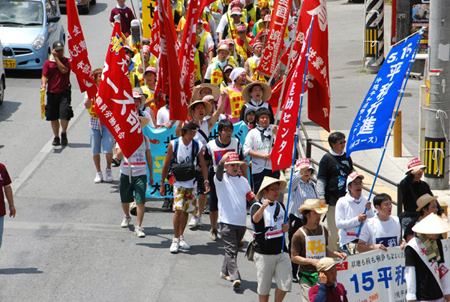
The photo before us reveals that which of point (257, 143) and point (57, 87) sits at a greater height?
point (57, 87)

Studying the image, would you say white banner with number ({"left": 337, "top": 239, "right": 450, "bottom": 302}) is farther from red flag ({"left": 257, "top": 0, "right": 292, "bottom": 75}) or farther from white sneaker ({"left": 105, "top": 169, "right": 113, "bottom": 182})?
white sneaker ({"left": 105, "top": 169, "right": 113, "bottom": 182})

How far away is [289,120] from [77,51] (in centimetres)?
491

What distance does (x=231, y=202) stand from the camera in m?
9.27

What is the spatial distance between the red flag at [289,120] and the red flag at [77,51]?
465 centimetres

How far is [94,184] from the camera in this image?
13.0 m

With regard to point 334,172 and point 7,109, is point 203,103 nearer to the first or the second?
point 334,172

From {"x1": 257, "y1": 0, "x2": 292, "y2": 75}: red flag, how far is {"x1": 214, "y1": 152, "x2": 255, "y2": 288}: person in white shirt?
155 inches

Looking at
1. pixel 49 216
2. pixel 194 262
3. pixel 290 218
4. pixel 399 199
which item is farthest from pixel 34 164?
pixel 399 199

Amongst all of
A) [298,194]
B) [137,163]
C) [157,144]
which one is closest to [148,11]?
[157,144]

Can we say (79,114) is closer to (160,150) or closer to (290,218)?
(160,150)

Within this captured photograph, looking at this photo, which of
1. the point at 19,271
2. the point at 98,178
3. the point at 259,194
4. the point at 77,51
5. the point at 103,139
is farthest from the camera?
the point at 103,139

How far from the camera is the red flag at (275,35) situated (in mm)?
12344

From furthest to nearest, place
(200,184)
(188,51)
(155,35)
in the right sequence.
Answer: (155,35)
(188,51)
(200,184)

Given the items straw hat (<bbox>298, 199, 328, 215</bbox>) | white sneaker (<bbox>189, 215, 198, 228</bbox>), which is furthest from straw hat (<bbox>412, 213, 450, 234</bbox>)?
white sneaker (<bbox>189, 215, 198, 228</bbox>)
